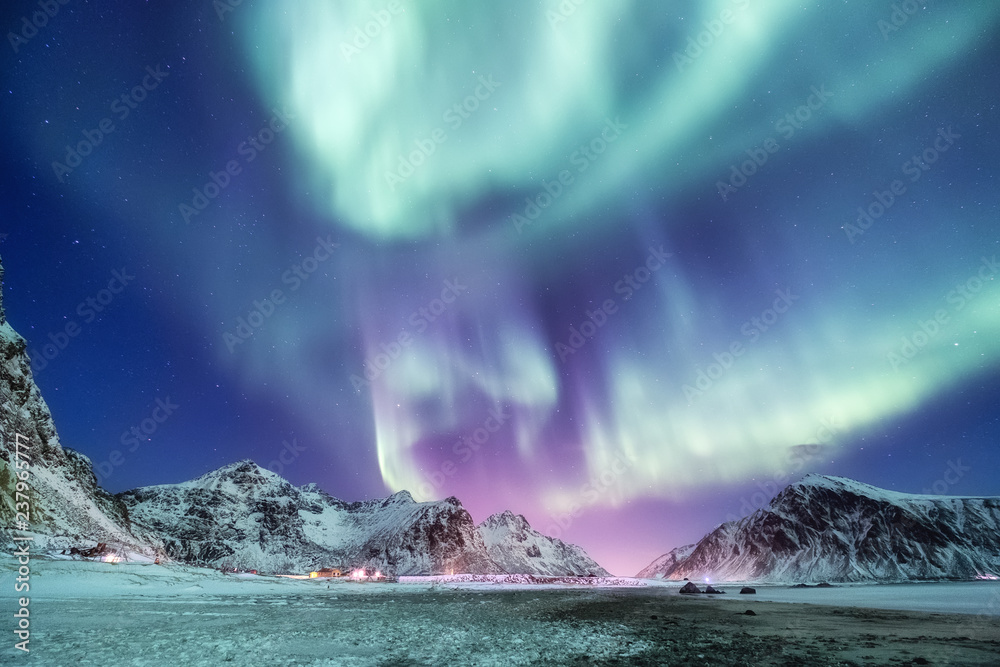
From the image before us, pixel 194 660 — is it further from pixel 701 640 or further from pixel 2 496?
pixel 2 496

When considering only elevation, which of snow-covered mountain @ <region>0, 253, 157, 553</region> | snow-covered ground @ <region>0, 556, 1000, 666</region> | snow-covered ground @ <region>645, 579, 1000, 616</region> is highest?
snow-covered mountain @ <region>0, 253, 157, 553</region>

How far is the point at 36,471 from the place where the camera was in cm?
8000

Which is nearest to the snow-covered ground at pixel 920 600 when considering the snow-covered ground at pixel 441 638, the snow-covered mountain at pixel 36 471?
the snow-covered ground at pixel 441 638

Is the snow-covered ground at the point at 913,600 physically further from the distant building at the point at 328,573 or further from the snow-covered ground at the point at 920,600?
the distant building at the point at 328,573

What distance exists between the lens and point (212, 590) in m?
48.9

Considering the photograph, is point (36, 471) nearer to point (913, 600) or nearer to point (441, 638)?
point (441, 638)

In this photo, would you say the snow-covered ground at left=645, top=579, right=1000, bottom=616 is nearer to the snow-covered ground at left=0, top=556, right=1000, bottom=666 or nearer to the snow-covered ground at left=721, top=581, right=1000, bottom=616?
the snow-covered ground at left=721, top=581, right=1000, bottom=616

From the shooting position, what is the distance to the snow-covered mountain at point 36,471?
63.7 meters

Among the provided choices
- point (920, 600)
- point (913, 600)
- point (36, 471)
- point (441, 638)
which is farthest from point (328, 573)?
point (441, 638)

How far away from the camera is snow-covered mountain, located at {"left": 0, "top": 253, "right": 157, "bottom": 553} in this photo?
209 feet

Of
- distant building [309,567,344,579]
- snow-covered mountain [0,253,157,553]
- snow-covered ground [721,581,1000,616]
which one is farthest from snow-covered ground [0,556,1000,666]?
distant building [309,567,344,579]

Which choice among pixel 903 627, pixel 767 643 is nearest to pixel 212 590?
pixel 767 643

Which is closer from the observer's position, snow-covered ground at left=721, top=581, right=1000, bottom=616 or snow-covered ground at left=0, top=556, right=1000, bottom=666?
snow-covered ground at left=0, top=556, right=1000, bottom=666

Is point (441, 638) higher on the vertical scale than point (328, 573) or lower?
higher
